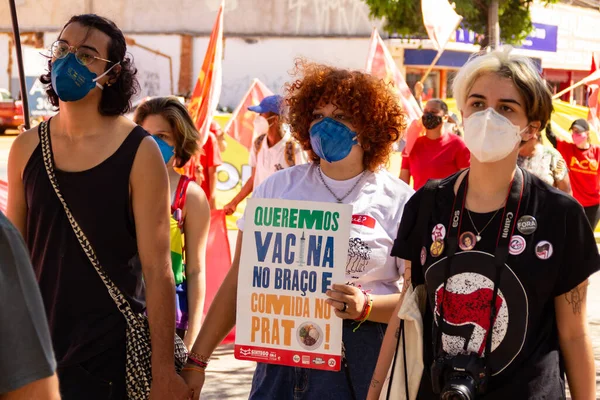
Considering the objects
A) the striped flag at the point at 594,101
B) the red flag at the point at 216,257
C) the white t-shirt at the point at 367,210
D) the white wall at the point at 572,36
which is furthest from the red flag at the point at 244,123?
the white wall at the point at 572,36

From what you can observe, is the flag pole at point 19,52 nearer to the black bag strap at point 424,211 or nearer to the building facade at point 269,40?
the black bag strap at point 424,211

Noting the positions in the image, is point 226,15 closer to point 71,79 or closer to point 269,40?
point 269,40

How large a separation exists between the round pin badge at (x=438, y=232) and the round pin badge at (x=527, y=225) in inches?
8.5

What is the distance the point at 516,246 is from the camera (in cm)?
288

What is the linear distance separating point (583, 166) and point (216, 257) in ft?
17.9

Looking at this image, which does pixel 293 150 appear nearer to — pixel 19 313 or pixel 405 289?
pixel 405 289

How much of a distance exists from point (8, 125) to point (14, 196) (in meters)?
29.8

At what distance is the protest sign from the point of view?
335 centimetres

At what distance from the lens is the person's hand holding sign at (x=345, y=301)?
10.8 ft

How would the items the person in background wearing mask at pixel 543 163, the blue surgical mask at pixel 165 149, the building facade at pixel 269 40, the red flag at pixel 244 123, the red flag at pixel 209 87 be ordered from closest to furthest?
the blue surgical mask at pixel 165 149 → the person in background wearing mask at pixel 543 163 → the red flag at pixel 209 87 → the red flag at pixel 244 123 → the building facade at pixel 269 40

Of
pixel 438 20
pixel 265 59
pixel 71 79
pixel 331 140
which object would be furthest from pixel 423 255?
pixel 265 59

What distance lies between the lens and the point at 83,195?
3277mm

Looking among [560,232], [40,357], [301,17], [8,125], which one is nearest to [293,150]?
[560,232]

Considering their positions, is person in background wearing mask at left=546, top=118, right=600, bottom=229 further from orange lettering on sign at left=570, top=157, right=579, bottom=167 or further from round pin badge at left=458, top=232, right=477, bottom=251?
round pin badge at left=458, top=232, right=477, bottom=251
